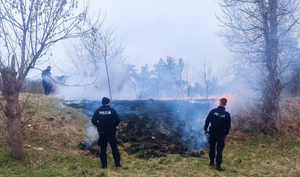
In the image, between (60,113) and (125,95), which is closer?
(60,113)

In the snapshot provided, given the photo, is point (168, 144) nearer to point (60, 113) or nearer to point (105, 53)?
point (60, 113)

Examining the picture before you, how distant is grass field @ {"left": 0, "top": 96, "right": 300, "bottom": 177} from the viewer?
5.33 metres

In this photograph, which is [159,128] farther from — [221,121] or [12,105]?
[12,105]

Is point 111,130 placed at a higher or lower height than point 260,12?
lower

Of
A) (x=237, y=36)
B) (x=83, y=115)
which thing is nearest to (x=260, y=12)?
(x=237, y=36)

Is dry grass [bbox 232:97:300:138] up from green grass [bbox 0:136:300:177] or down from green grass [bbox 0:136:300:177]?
up

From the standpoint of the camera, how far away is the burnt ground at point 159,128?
298 inches

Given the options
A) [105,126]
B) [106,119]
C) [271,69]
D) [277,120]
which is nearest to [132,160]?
[105,126]

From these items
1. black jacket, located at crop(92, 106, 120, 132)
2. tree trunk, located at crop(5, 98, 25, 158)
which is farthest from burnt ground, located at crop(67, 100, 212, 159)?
tree trunk, located at crop(5, 98, 25, 158)

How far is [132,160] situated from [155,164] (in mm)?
868

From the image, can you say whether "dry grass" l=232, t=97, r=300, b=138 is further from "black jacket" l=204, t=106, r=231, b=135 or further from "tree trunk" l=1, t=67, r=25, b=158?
"tree trunk" l=1, t=67, r=25, b=158

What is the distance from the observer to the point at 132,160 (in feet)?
21.6

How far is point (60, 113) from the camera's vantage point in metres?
9.82

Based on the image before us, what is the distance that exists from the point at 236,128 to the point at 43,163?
797 cm
